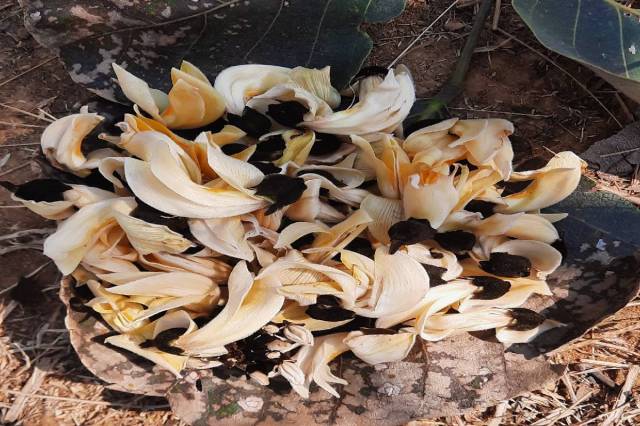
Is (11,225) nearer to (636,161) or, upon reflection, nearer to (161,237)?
(161,237)

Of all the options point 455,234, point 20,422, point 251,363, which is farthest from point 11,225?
point 455,234

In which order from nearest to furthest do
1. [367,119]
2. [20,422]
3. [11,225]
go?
[367,119], [20,422], [11,225]

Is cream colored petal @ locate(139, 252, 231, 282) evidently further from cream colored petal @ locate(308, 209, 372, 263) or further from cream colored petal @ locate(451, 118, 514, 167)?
cream colored petal @ locate(451, 118, 514, 167)

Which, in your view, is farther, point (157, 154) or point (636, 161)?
point (636, 161)

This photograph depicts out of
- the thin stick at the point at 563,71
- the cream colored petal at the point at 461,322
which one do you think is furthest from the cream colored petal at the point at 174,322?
the thin stick at the point at 563,71

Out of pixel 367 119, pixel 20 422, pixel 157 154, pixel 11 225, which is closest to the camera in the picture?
pixel 157 154

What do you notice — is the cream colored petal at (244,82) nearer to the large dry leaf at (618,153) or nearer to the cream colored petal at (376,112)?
the cream colored petal at (376,112)

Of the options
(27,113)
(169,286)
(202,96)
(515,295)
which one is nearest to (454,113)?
(515,295)
